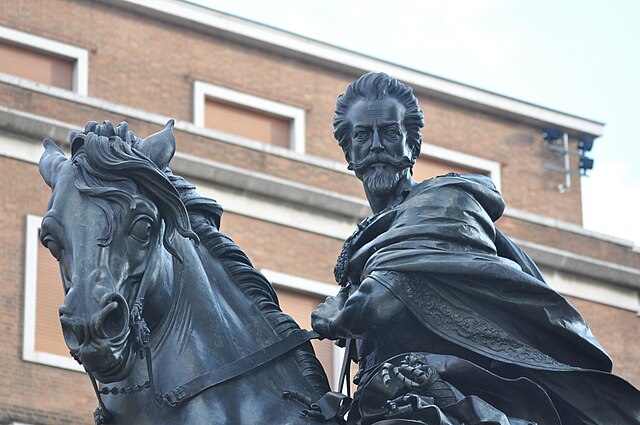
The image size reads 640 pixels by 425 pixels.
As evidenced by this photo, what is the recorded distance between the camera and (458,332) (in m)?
10.3

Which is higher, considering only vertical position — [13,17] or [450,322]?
[13,17]

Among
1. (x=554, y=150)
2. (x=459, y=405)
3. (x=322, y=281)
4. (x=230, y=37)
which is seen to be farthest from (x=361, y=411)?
(x=554, y=150)

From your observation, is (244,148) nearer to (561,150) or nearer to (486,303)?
(561,150)

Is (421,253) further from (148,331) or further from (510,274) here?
(148,331)

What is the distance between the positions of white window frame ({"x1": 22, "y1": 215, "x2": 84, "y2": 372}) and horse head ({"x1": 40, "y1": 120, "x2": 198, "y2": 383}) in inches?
1153

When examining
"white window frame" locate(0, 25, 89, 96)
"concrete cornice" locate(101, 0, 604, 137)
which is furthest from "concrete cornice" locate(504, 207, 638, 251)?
"white window frame" locate(0, 25, 89, 96)

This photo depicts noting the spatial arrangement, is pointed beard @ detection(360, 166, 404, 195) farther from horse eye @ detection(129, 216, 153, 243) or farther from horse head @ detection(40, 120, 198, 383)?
horse eye @ detection(129, 216, 153, 243)

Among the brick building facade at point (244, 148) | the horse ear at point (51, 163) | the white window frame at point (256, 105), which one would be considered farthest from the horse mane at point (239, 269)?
the white window frame at point (256, 105)

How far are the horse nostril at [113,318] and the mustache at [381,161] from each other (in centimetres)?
170

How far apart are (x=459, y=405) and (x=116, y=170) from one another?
1834 mm

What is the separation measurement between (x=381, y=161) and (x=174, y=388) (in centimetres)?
162

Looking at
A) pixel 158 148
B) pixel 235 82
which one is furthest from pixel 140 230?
pixel 235 82

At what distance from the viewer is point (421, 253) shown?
33.7 ft

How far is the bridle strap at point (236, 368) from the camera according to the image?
987 cm
